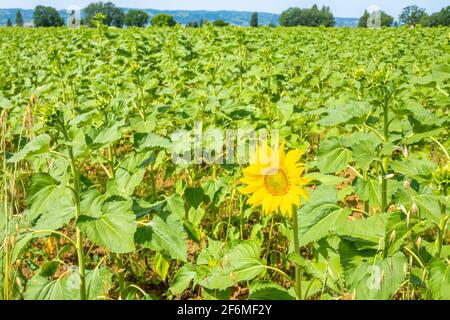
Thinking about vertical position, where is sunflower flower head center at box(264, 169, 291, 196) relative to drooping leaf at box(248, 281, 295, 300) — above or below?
above

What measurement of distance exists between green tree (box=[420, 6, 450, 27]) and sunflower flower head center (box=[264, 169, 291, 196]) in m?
69.1

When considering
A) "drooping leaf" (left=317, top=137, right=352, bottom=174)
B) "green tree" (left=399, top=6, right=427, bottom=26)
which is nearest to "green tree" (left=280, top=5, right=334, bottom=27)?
"green tree" (left=399, top=6, right=427, bottom=26)

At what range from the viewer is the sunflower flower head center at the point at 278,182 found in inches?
70.5

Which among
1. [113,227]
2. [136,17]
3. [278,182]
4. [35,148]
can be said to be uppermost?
[136,17]

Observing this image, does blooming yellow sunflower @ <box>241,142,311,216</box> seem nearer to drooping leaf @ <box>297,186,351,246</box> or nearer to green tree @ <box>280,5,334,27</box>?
drooping leaf @ <box>297,186,351,246</box>

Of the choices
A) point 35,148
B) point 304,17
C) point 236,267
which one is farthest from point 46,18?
point 236,267

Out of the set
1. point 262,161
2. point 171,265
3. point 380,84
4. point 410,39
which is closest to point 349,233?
point 262,161

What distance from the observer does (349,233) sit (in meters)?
1.86

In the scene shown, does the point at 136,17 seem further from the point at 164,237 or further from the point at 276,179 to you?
the point at 276,179

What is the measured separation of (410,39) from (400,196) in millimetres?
12304

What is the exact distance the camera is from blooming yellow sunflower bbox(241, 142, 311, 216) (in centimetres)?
176

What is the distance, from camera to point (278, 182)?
5.88ft

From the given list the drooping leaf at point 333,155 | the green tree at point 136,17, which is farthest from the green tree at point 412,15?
the drooping leaf at point 333,155

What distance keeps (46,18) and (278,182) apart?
7763 centimetres
